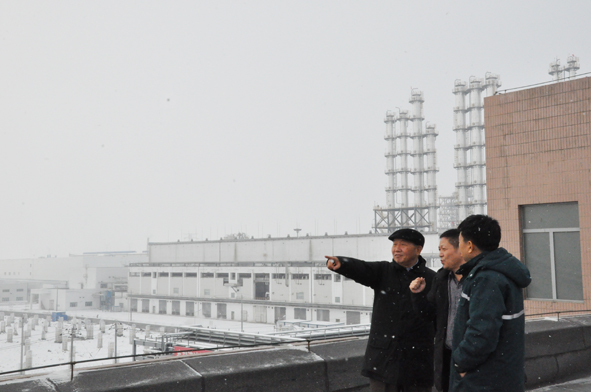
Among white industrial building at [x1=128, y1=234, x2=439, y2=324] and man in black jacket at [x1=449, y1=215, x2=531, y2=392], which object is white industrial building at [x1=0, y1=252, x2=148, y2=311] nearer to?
white industrial building at [x1=128, y1=234, x2=439, y2=324]

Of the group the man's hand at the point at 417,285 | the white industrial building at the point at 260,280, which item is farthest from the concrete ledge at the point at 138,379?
the white industrial building at the point at 260,280

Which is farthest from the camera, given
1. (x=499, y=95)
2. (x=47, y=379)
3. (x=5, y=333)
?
(x=5, y=333)

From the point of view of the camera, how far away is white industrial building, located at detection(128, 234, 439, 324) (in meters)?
54.1

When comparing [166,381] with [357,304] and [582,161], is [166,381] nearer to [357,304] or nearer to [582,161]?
[582,161]

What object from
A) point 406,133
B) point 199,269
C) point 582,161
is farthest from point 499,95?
point 406,133

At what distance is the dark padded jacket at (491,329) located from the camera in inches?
A: 98.2

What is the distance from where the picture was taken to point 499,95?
10.2m

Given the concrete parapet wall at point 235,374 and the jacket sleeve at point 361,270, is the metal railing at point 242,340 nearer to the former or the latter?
the concrete parapet wall at point 235,374

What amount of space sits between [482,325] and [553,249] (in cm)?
760

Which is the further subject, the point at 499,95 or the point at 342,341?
the point at 499,95

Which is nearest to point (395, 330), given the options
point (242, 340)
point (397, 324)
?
point (397, 324)

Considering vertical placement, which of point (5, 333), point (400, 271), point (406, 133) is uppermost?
point (406, 133)

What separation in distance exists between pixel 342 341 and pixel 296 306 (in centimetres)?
5247

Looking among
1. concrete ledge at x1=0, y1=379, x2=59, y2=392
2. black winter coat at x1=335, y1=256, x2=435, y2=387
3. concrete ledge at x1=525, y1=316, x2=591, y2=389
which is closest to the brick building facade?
concrete ledge at x1=525, y1=316, x2=591, y2=389
